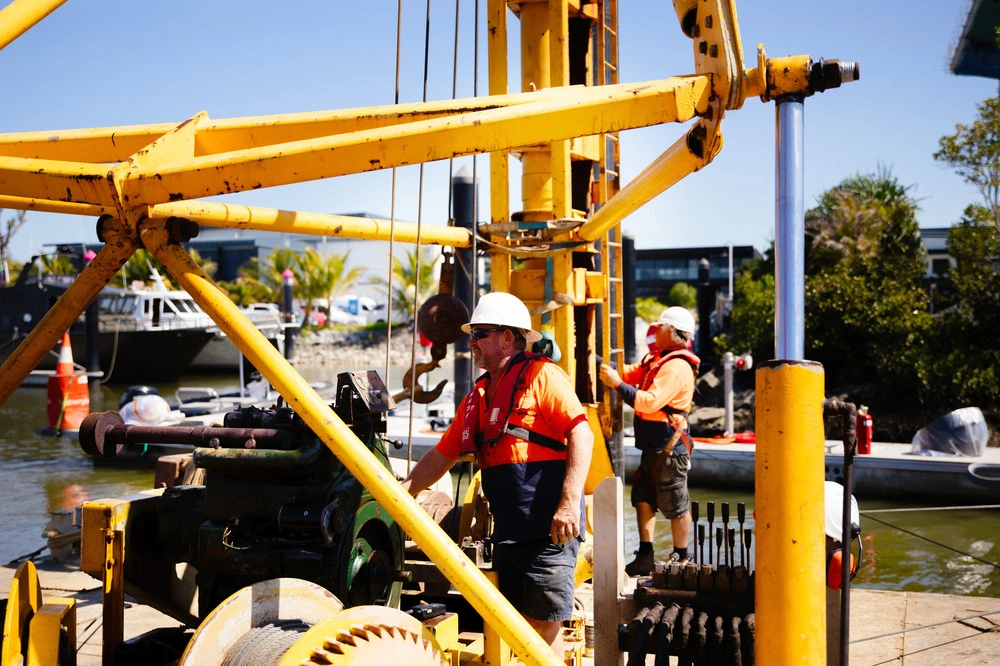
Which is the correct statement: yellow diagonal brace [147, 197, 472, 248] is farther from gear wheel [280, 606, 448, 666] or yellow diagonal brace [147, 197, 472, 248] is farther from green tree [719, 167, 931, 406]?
green tree [719, 167, 931, 406]

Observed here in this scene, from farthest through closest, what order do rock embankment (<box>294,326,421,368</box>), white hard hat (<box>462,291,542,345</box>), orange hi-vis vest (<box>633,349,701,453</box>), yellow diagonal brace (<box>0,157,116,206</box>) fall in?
→ rock embankment (<box>294,326,421,368</box>)
orange hi-vis vest (<box>633,349,701,453</box>)
white hard hat (<box>462,291,542,345</box>)
yellow diagonal brace (<box>0,157,116,206</box>)

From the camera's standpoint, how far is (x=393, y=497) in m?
3.07

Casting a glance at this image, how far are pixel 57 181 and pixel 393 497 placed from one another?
1620mm

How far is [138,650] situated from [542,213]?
412 centimetres

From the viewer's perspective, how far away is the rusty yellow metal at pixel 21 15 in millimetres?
3346

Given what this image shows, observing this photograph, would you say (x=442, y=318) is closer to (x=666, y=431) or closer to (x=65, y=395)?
(x=666, y=431)

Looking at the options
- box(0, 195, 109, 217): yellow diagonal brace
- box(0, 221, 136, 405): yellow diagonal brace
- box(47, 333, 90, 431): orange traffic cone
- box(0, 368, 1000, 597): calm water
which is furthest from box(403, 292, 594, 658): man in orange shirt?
box(47, 333, 90, 431): orange traffic cone

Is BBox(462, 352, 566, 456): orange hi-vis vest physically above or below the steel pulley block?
below

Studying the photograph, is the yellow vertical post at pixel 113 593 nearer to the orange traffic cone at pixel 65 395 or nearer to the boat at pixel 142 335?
the orange traffic cone at pixel 65 395

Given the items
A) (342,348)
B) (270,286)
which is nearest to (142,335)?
(342,348)

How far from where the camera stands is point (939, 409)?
15.4m

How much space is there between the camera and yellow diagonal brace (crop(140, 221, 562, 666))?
3043 millimetres

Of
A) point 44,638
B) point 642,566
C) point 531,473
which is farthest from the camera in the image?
point 642,566

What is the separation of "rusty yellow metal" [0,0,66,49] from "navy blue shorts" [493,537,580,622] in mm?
2739
